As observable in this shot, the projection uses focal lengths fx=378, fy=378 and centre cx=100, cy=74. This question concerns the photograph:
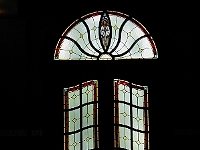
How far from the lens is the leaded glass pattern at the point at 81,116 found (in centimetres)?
484

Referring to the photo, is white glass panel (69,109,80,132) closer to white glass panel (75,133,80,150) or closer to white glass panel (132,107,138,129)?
white glass panel (75,133,80,150)

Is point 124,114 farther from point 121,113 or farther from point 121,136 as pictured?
point 121,136

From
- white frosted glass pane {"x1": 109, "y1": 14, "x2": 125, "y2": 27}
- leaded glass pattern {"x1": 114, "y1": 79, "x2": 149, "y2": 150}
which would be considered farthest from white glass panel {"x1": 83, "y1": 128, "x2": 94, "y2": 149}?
white frosted glass pane {"x1": 109, "y1": 14, "x2": 125, "y2": 27}

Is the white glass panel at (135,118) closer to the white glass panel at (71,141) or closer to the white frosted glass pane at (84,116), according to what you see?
the white frosted glass pane at (84,116)

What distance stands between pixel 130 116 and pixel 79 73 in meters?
0.87

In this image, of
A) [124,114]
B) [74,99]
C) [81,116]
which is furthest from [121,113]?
[74,99]

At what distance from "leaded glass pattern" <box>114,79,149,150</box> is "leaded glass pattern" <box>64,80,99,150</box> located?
276mm

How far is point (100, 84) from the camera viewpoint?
16.2ft

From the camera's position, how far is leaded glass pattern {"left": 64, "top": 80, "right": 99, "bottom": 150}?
15.9ft

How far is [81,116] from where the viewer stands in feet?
16.0

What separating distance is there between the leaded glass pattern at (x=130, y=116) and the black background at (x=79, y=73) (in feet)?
0.28

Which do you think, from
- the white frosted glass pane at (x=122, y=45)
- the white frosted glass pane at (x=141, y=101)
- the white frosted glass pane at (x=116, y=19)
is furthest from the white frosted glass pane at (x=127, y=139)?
the white frosted glass pane at (x=116, y=19)
